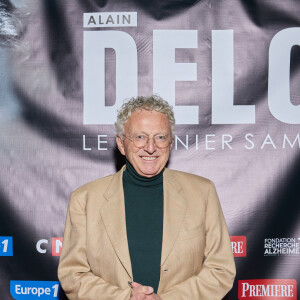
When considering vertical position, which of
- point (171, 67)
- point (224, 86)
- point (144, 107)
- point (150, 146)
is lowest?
point (150, 146)

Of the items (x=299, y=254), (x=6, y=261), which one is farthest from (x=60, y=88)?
(x=299, y=254)

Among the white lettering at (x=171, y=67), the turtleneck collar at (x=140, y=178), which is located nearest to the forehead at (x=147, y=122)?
the turtleneck collar at (x=140, y=178)

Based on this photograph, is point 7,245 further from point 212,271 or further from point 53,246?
point 212,271

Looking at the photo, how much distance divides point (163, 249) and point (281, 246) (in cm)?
100

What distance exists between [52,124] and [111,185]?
0.80 m

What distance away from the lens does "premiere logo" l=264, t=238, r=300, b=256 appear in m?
2.33

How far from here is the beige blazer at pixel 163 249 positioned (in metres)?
1.58

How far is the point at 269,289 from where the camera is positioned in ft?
7.67

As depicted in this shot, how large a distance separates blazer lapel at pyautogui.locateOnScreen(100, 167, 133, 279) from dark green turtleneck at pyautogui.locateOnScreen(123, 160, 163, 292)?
0.08 ft

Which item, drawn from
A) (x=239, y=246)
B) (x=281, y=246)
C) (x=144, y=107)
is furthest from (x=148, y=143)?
Answer: (x=281, y=246)

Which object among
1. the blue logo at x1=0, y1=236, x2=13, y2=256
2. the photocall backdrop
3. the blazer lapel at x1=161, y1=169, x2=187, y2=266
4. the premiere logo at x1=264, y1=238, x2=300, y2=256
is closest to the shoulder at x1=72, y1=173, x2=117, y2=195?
the blazer lapel at x1=161, y1=169, x2=187, y2=266

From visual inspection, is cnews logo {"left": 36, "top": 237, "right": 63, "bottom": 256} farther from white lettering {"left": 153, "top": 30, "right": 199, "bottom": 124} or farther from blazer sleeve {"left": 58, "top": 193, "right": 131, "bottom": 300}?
white lettering {"left": 153, "top": 30, "right": 199, "bottom": 124}

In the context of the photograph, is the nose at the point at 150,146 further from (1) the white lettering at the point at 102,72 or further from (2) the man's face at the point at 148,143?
(1) the white lettering at the point at 102,72

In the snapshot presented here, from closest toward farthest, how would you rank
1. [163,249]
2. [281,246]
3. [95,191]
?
1. [163,249]
2. [95,191]
3. [281,246]
